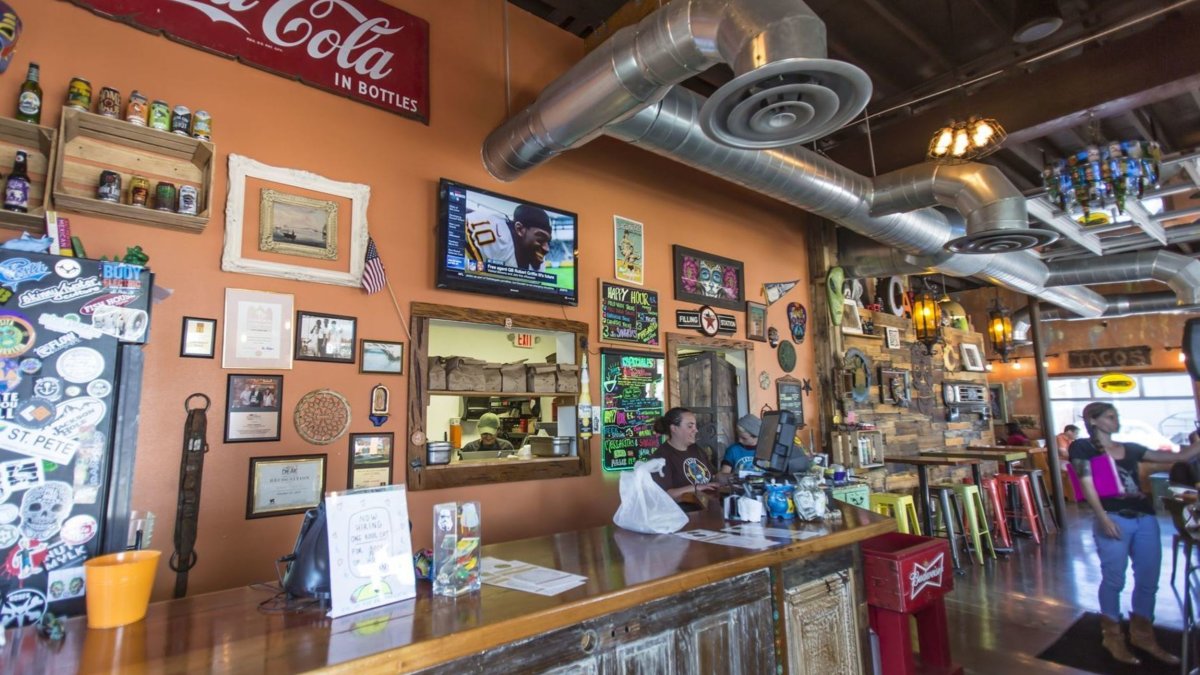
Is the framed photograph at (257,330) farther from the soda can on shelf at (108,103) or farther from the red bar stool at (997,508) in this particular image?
the red bar stool at (997,508)

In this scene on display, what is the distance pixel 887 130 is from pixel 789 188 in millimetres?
1927

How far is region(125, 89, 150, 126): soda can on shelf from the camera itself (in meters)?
2.59

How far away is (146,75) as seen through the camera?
275 cm

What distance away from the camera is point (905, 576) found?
2.81 meters

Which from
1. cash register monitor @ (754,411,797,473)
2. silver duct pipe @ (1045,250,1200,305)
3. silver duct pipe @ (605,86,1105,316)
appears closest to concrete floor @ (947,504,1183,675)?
cash register monitor @ (754,411,797,473)

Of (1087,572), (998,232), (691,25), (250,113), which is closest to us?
(691,25)

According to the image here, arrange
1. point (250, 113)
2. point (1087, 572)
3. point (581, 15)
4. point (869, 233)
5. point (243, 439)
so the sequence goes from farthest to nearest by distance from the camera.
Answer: point (1087, 572), point (869, 233), point (581, 15), point (250, 113), point (243, 439)

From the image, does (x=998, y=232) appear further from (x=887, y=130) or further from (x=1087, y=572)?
(x=1087, y=572)

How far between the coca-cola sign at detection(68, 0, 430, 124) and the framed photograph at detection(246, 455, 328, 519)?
198 centimetres

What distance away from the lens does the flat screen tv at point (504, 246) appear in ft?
11.8

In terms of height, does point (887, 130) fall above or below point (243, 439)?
above

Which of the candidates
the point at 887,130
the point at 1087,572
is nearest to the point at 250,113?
the point at 887,130

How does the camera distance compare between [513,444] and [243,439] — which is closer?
[243,439]

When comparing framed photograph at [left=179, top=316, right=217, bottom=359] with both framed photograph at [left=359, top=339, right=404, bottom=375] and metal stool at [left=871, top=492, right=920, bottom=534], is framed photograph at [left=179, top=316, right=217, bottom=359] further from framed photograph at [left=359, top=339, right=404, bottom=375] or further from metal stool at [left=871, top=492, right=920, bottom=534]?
metal stool at [left=871, top=492, right=920, bottom=534]
